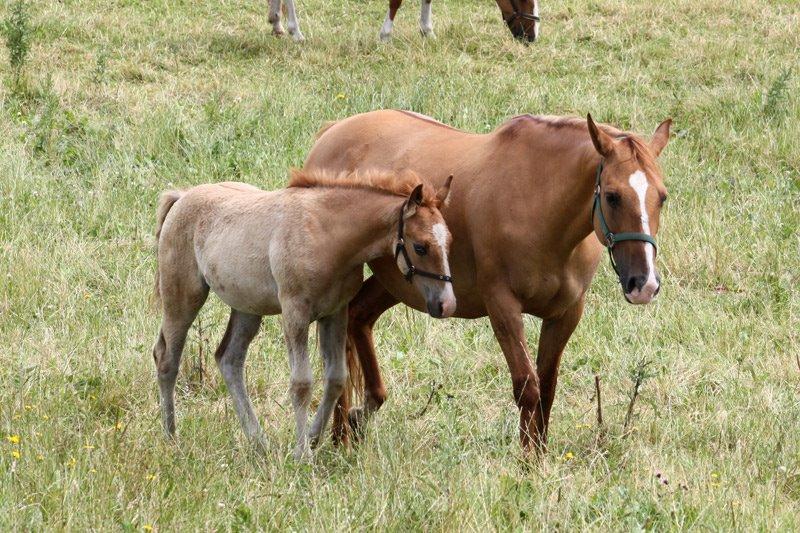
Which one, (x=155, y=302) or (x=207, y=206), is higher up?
(x=207, y=206)

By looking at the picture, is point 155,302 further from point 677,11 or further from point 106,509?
point 677,11

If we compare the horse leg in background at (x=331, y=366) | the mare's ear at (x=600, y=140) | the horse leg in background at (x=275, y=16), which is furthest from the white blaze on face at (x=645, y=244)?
the horse leg in background at (x=275, y=16)

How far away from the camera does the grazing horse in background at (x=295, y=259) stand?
15.0ft

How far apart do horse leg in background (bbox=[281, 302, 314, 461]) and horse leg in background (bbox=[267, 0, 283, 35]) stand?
897cm

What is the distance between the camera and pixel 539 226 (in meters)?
4.86

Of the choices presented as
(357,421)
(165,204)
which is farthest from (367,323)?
(165,204)

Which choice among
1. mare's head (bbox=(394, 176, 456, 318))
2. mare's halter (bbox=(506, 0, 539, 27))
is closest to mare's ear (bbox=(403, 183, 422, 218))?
mare's head (bbox=(394, 176, 456, 318))

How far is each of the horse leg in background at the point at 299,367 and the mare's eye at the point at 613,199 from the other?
1.37 meters

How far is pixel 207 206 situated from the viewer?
17.3 feet

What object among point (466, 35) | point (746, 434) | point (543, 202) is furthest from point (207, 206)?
point (466, 35)

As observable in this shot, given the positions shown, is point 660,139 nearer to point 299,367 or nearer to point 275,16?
point 299,367

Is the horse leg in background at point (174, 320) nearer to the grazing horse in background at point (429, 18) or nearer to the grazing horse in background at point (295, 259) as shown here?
the grazing horse in background at point (295, 259)

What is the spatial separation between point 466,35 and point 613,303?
21.4 feet

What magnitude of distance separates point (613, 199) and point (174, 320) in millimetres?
2213
